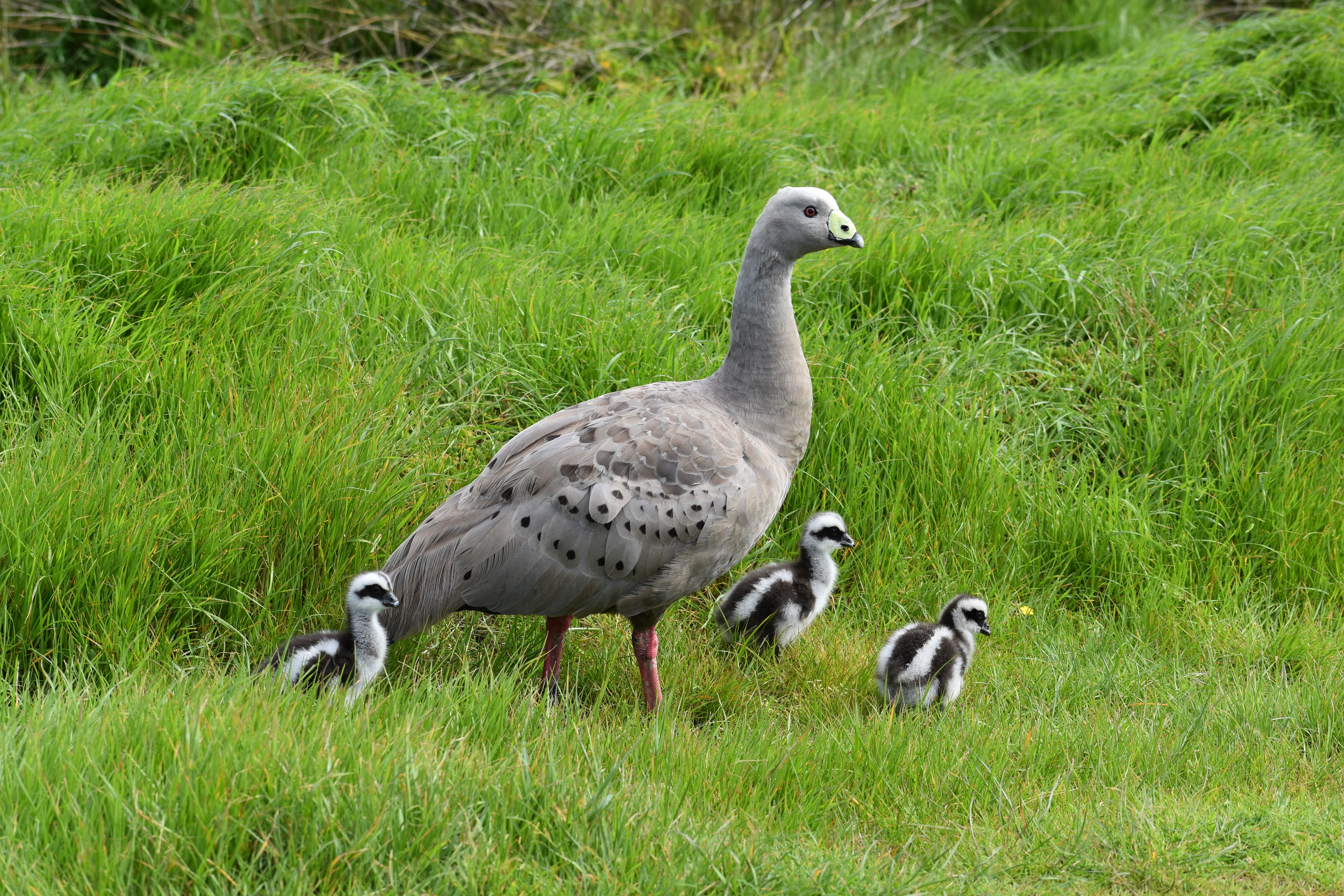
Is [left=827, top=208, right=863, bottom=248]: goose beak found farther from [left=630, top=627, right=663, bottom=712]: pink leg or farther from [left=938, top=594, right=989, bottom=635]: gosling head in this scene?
[left=630, top=627, right=663, bottom=712]: pink leg

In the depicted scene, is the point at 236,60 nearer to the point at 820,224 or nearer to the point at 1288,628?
the point at 820,224

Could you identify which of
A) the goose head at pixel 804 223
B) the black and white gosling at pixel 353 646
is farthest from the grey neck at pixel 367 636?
the goose head at pixel 804 223

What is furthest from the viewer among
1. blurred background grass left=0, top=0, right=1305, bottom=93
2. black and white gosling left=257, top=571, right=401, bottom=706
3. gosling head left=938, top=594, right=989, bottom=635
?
blurred background grass left=0, top=0, right=1305, bottom=93

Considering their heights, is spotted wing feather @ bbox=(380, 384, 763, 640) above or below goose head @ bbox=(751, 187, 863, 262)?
below

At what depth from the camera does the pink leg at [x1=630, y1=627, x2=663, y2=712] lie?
15.8ft

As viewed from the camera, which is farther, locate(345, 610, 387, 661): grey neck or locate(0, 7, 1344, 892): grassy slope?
locate(345, 610, 387, 661): grey neck

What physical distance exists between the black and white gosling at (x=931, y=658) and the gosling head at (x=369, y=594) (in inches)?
76.9

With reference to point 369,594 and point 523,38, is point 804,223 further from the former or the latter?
point 523,38

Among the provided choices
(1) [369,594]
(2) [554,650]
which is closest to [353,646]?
(1) [369,594]

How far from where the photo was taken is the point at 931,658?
15.8 feet

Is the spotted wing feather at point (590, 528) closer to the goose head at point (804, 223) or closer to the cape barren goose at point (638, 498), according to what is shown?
the cape barren goose at point (638, 498)

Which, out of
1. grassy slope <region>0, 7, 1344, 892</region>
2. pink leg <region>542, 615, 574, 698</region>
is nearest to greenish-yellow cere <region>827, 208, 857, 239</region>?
grassy slope <region>0, 7, 1344, 892</region>

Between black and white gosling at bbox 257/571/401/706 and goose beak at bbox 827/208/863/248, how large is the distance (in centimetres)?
219

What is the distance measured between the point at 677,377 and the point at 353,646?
218cm
